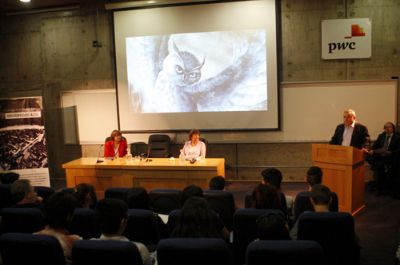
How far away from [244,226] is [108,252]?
4.05ft

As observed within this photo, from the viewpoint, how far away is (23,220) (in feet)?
11.3

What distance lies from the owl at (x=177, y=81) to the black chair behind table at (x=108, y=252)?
5.65m

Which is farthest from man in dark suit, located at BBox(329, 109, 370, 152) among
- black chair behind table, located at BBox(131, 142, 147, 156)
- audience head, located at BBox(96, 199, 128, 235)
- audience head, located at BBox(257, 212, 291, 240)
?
audience head, located at BBox(96, 199, 128, 235)

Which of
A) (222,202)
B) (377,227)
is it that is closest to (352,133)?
(377,227)

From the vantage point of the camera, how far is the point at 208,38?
7801mm

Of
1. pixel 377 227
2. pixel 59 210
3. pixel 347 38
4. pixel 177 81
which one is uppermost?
pixel 347 38

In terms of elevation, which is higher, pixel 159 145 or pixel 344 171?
pixel 159 145

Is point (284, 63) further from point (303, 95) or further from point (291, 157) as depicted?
point (291, 157)

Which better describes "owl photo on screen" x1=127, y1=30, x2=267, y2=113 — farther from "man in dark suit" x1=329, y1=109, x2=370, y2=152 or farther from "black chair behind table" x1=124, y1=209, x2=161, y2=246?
"black chair behind table" x1=124, y1=209, x2=161, y2=246

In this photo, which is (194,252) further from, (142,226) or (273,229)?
(142,226)

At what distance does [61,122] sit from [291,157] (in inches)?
184

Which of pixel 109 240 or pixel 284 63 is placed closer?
pixel 109 240

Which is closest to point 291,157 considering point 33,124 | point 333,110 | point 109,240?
point 333,110

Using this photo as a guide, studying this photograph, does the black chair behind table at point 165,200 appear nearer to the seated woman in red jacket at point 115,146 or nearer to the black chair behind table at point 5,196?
the black chair behind table at point 5,196
